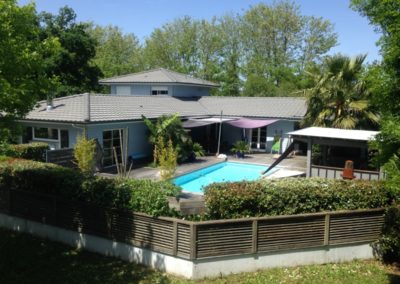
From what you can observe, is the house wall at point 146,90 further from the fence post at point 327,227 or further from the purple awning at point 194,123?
the fence post at point 327,227

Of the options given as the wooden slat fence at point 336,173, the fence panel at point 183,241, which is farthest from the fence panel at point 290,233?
the wooden slat fence at point 336,173

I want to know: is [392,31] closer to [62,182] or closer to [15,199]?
[62,182]

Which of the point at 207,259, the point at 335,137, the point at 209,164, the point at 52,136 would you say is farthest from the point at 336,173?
the point at 52,136

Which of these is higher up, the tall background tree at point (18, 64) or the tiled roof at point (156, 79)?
the tiled roof at point (156, 79)

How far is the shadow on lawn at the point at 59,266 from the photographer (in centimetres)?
873

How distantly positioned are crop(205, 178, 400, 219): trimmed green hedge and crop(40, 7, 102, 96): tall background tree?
30.5m

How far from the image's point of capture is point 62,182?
10.9 metres

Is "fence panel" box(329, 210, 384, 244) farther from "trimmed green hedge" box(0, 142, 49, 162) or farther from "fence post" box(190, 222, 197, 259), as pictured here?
"trimmed green hedge" box(0, 142, 49, 162)

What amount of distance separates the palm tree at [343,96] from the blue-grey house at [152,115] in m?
5.73

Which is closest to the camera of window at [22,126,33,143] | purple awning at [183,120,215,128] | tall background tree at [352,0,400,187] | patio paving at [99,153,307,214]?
tall background tree at [352,0,400,187]

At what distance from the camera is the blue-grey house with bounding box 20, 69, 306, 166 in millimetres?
20781

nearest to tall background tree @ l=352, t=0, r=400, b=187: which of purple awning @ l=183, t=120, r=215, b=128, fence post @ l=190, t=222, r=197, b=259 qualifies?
fence post @ l=190, t=222, r=197, b=259

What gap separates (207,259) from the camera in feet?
29.4

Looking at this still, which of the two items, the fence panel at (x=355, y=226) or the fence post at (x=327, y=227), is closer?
the fence post at (x=327, y=227)
